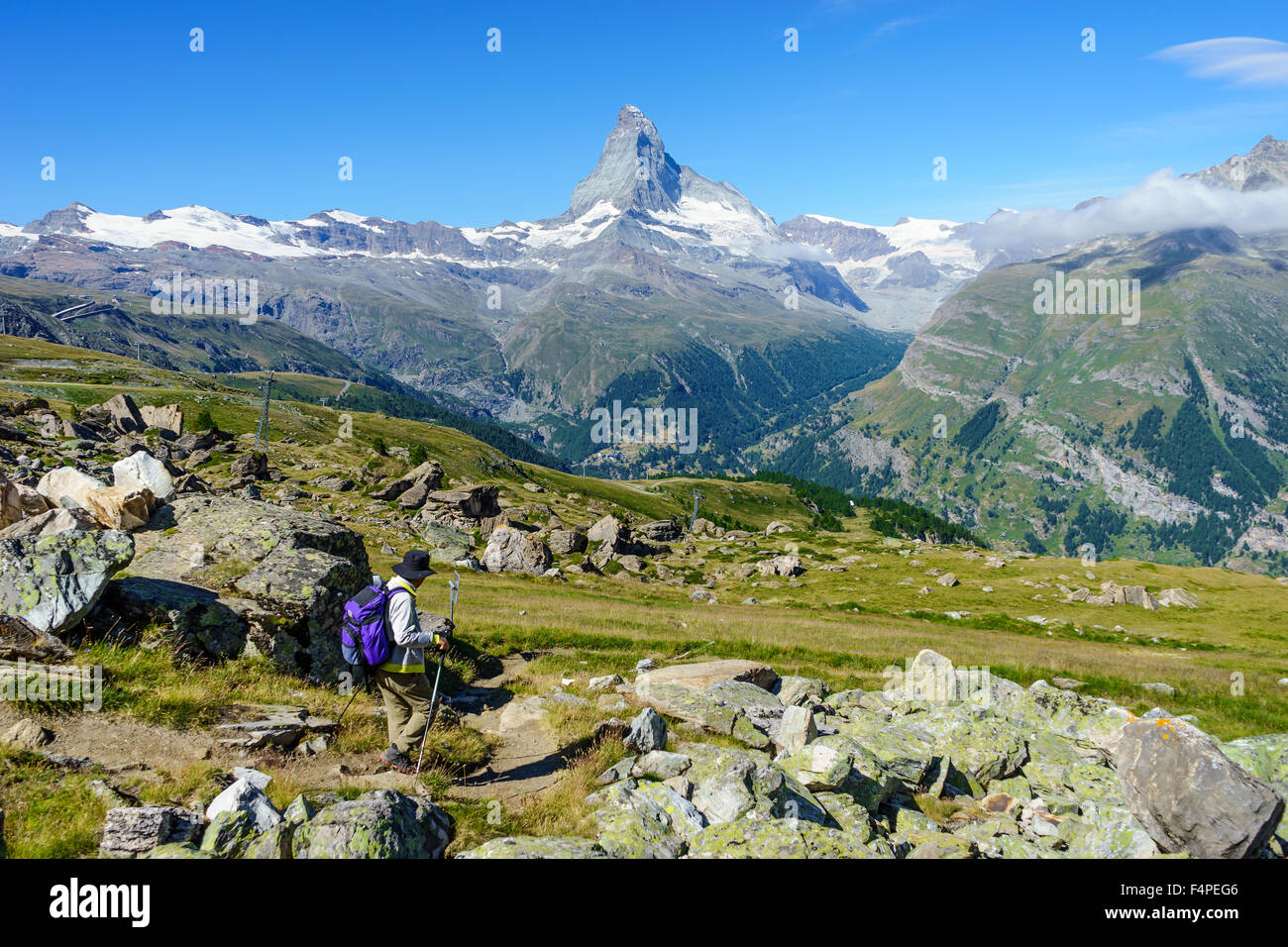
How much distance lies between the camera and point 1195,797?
12320 mm

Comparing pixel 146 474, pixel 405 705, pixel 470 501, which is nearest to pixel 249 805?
pixel 405 705

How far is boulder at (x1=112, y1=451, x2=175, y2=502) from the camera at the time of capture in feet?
74.8

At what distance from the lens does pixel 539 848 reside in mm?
9703

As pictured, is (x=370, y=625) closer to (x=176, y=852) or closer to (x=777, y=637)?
(x=176, y=852)

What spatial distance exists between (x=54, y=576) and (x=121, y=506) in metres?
7.46

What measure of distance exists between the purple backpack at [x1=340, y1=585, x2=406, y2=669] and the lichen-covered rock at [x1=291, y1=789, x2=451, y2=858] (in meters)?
4.31

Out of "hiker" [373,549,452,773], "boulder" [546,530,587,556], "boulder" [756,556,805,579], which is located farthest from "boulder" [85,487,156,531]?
"boulder" [756,556,805,579]

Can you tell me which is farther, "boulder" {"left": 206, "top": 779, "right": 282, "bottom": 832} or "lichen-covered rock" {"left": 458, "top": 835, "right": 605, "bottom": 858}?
"lichen-covered rock" {"left": 458, "top": 835, "right": 605, "bottom": 858}

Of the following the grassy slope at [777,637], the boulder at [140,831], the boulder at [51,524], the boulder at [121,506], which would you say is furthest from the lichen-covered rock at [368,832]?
the boulder at [121,506]

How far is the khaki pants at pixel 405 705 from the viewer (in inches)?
544

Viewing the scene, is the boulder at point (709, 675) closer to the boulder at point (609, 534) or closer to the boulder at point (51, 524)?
the boulder at point (51, 524)

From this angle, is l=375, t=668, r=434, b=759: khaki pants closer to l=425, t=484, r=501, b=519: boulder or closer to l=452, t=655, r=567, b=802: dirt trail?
l=452, t=655, r=567, b=802: dirt trail

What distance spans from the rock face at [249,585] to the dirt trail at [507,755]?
457cm
